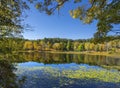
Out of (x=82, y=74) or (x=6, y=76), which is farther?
(x=82, y=74)

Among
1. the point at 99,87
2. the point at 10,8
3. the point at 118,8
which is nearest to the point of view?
the point at 118,8

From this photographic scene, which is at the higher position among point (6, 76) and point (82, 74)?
point (6, 76)

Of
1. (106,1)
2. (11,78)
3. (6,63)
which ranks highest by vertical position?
(106,1)

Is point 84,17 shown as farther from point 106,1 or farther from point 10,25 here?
point 10,25

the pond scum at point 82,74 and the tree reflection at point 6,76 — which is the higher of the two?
the tree reflection at point 6,76

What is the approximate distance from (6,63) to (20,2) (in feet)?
7.41

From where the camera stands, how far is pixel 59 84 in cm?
1928

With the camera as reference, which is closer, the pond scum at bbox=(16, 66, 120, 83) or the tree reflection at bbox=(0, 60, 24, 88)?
the tree reflection at bbox=(0, 60, 24, 88)

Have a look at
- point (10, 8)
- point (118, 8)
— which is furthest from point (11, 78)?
point (118, 8)

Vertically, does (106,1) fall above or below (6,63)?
above

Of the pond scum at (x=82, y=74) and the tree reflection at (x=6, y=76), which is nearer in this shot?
the tree reflection at (x=6, y=76)

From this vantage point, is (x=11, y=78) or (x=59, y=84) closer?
(x=11, y=78)

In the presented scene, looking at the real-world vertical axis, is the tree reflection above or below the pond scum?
above

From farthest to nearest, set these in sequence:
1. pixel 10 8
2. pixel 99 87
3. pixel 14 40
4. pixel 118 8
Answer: pixel 99 87, pixel 14 40, pixel 10 8, pixel 118 8
